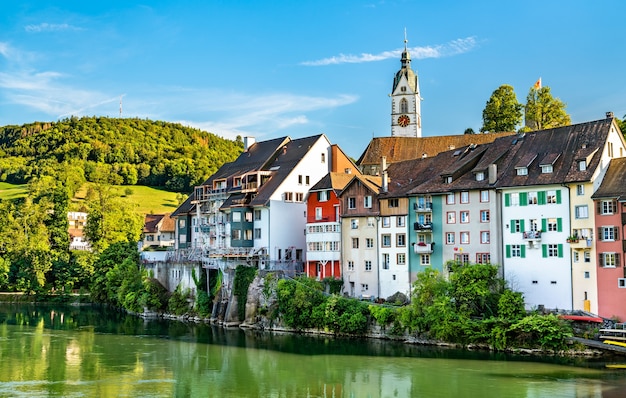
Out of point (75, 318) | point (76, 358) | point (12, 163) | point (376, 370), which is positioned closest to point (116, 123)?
point (12, 163)

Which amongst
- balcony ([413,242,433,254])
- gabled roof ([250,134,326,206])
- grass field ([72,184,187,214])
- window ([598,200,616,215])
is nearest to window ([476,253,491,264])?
balcony ([413,242,433,254])

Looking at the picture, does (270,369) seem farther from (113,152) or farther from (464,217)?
(113,152)

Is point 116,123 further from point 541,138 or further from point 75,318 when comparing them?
point 541,138

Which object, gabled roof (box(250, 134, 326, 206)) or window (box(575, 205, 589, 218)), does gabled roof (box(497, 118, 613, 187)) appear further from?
gabled roof (box(250, 134, 326, 206))

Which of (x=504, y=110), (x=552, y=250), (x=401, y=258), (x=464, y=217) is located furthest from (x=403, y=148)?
(x=552, y=250)

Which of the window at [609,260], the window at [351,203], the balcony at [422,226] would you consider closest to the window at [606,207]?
the window at [609,260]

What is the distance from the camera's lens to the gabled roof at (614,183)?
148ft

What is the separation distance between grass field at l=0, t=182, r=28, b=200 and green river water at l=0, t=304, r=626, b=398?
8261 cm

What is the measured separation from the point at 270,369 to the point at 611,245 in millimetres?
23099

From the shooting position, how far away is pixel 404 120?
328 feet

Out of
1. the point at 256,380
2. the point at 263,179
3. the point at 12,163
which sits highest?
the point at 12,163

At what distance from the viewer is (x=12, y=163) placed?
15625 centimetres

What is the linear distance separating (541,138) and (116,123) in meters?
152

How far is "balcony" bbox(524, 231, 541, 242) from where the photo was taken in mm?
48656
